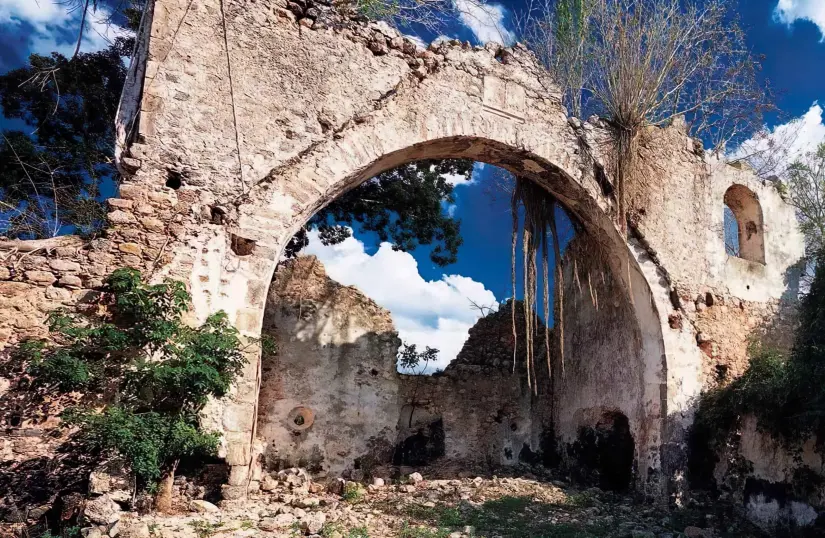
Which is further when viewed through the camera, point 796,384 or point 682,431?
point 682,431

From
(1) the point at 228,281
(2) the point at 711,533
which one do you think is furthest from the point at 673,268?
(1) the point at 228,281

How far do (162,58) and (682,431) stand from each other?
7318 mm

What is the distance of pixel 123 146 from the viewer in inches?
214

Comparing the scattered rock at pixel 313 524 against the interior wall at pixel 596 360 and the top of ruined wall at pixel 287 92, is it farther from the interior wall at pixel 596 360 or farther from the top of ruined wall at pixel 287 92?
the interior wall at pixel 596 360

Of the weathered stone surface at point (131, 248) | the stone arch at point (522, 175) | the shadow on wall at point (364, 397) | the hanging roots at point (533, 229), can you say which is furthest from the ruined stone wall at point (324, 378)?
the weathered stone surface at point (131, 248)

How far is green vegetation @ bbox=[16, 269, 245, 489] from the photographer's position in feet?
14.2

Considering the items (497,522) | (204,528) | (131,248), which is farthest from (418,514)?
(131,248)

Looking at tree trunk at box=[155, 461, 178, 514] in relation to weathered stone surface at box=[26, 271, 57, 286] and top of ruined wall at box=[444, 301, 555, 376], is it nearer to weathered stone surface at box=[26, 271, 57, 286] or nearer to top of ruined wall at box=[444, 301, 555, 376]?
weathered stone surface at box=[26, 271, 57, 286]

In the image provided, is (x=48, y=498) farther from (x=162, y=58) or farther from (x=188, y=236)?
(x=162, y=58)

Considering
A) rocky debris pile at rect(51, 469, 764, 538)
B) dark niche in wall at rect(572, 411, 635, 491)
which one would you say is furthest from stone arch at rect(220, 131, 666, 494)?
rocky debris pile at rect(51, 469, 764, 538)

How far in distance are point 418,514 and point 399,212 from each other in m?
6.58

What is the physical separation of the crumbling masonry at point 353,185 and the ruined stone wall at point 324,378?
0.39 metres

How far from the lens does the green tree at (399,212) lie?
37.3ft

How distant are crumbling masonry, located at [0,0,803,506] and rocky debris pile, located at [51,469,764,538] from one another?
53 cm
